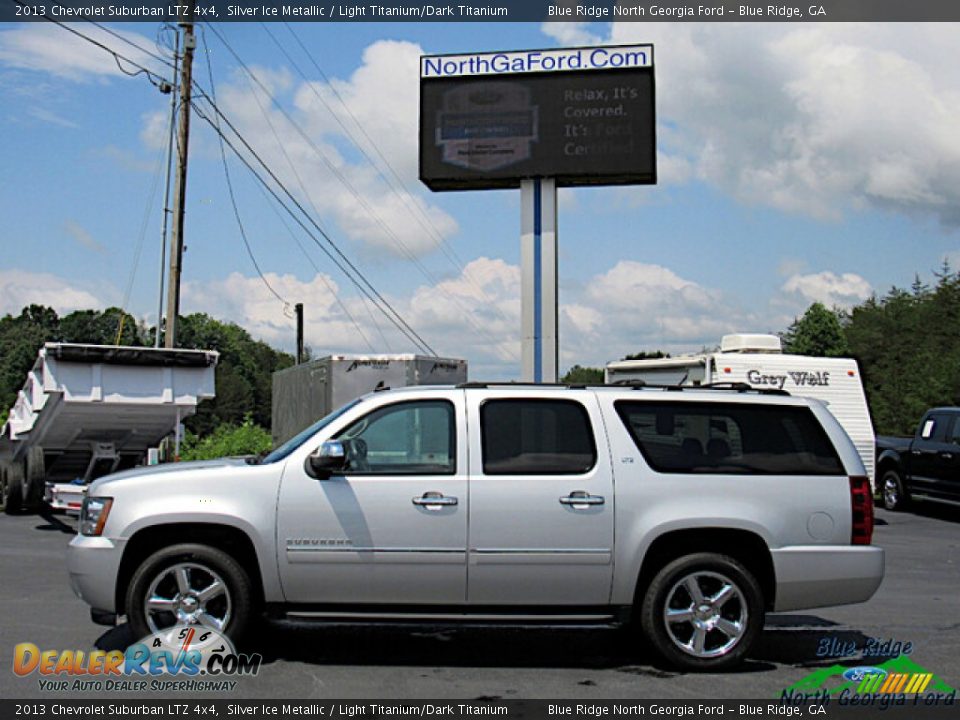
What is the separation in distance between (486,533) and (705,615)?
1509 millimetres

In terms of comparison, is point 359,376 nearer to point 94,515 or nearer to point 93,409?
point 93,409

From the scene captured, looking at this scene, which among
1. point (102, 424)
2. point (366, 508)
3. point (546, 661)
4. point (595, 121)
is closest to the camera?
point (366, 508)

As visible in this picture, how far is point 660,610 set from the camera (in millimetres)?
6773

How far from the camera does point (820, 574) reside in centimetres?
683

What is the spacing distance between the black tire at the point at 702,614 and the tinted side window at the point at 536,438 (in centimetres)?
91

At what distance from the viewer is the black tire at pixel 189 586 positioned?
6.71 meters

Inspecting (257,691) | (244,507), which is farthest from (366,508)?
(257,691)

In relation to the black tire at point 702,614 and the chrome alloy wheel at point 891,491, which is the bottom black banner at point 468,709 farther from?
the chrome alloy wheel at point 891,491

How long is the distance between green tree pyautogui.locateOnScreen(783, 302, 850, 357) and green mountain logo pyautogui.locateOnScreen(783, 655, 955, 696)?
44.5 metres

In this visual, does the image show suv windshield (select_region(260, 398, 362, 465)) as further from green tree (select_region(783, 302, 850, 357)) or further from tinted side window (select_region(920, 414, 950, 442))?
green tree (select_region(783, 302, 850, 357))

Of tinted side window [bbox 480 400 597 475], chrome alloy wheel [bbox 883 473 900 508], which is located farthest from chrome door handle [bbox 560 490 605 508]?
chrome alloy wheel [bbox 883 473 900 508]

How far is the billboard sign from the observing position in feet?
63.9

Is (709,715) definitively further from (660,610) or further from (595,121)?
(595,121)

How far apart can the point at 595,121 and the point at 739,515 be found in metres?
13.9
